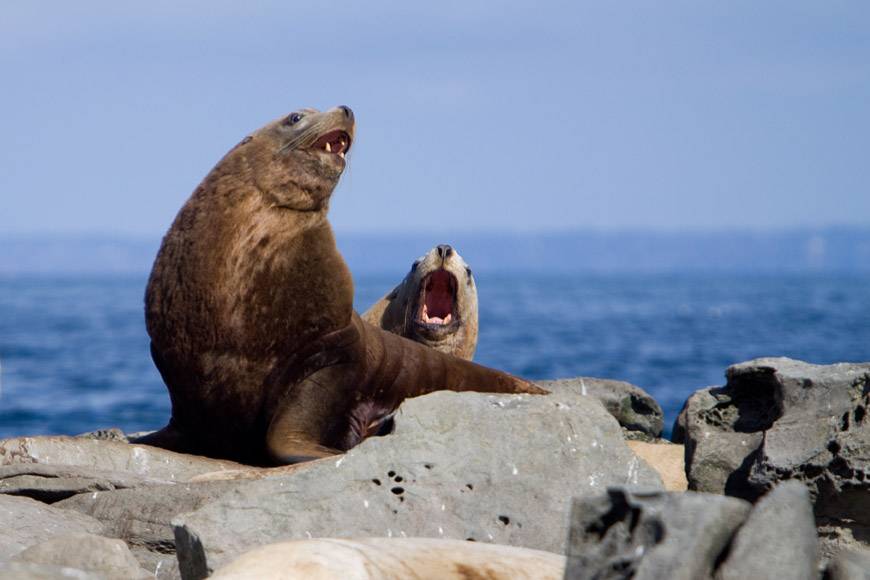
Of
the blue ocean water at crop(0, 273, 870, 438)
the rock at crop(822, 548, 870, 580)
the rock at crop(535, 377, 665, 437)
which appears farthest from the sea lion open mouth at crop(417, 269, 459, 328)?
the blue ocean water at crop(0, 273, 870, 438)

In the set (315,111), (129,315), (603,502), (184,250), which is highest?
(315,111)

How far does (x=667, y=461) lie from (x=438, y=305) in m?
3.60

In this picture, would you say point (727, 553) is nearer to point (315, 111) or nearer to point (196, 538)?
A: point (196, 538)

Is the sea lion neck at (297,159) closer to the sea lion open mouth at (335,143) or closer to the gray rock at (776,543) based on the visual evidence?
the sea lion open mouth at (335,143)

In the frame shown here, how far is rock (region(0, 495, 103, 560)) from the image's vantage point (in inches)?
198

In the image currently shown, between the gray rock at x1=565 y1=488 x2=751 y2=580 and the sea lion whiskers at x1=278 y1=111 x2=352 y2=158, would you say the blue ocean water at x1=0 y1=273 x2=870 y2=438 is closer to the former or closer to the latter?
the sea lion whiskers at x1=278 y1=111 x2=352 y2=158

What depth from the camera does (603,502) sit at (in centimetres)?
353

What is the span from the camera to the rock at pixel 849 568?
337 centimetres

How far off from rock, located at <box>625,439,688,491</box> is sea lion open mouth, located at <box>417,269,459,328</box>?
285 centimetres

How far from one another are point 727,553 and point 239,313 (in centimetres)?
413

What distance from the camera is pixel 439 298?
418 inches

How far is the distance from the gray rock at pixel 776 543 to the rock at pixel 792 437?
2.23 m

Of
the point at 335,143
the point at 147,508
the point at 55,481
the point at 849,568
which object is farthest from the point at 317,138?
the point at 849,568

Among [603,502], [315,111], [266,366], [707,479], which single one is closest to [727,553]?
[603,502]
